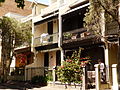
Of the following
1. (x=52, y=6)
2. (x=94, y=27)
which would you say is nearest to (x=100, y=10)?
(x=94, y=27)

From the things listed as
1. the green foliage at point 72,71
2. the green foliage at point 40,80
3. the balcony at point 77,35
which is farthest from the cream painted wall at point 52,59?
the green foliage at point 72,71

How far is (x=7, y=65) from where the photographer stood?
2350 centimetres

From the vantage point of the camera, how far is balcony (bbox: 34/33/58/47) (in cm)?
2139

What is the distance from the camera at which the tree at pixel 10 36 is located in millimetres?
21544

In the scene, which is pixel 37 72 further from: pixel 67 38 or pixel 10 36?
pixel 67 38

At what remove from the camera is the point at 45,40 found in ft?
74.2

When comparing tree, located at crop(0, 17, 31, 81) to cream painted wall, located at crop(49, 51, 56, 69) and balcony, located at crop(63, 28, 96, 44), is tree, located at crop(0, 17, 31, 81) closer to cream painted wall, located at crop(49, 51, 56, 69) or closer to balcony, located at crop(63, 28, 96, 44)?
cream painted wall, located at crop(49, 51, 56, 69)

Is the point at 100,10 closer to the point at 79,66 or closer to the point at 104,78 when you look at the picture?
the point at 79,66

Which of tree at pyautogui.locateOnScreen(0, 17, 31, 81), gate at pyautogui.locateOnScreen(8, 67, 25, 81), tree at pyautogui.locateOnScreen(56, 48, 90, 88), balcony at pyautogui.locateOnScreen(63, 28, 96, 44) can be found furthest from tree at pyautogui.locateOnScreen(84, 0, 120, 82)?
gate at pyautogui.locateOnScreen(8, 67, 25, 81)

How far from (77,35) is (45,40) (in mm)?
4918

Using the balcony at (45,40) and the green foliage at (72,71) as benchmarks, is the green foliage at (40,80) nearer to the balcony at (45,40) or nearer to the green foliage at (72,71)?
the balcony at (45,40)

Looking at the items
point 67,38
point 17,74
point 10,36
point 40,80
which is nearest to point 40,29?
point 10,36

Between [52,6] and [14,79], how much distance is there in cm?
934

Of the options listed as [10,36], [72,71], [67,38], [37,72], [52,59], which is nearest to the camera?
[72,71]
